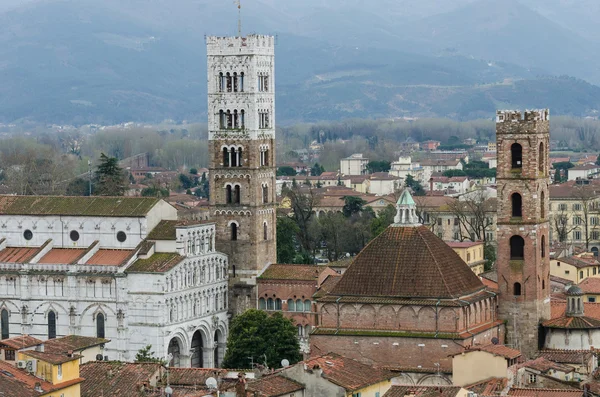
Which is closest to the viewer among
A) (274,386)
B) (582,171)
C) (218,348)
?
(274,386)

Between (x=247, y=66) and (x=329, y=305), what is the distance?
2434 cm

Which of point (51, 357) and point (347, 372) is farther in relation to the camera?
point (347, 372)

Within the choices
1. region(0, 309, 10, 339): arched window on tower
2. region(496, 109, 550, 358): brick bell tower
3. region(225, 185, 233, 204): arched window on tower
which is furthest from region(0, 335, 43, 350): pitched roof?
region(225, 185, 233, 204): arched window on tower

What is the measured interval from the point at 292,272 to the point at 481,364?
29.5 metres

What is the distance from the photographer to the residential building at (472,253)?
9512 cm

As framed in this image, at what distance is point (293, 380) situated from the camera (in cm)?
4956

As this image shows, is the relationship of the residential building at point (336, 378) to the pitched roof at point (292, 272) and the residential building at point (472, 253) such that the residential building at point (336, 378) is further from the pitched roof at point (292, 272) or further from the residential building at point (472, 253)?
the residential building at point (472, 253)

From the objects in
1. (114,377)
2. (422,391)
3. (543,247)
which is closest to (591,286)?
(543,247)

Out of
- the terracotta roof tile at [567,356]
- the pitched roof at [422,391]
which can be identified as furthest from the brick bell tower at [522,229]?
the pitched roof at [422,391]

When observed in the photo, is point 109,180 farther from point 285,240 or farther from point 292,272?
point 292,272

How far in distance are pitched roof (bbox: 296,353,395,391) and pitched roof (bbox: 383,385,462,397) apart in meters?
1.02

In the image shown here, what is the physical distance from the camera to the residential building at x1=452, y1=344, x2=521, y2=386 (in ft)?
174

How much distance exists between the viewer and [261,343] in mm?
68750

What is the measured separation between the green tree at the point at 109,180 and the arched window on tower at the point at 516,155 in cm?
5048
